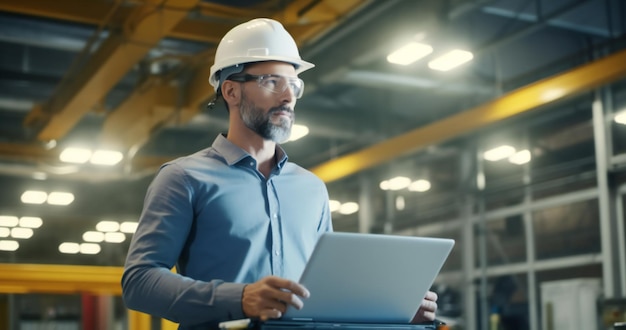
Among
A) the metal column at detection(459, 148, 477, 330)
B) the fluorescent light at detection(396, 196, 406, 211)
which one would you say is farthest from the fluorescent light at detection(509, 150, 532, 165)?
the fluorescent light at detection(396, 196, 406, 211)

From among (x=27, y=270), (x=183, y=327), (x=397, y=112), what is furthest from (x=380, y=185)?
(x=183, y=327)

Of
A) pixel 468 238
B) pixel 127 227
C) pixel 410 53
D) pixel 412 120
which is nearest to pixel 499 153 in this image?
pixel 468 238

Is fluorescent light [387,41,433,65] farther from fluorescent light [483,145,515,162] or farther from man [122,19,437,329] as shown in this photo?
man [122,19,437,329]

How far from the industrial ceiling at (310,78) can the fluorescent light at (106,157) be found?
0.13 meters

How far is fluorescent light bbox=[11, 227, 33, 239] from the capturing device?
14.5 metres

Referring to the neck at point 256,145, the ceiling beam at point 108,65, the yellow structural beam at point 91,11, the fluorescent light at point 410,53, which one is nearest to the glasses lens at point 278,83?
the neck at point 256,145

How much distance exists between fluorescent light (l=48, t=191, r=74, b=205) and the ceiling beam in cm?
318

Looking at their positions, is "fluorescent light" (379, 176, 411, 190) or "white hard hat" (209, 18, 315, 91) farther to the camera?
"fluorescent light" (379, 176, 411, 190)

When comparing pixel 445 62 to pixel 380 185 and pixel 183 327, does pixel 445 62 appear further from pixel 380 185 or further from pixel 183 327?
pixel 183 327

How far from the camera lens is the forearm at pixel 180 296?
164cm

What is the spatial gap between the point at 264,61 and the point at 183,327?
640mm

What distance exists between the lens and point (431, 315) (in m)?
1.76

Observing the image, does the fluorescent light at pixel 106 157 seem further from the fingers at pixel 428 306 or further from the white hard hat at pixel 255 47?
the fingers at pixel 428 306

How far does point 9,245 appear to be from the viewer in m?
14.8
